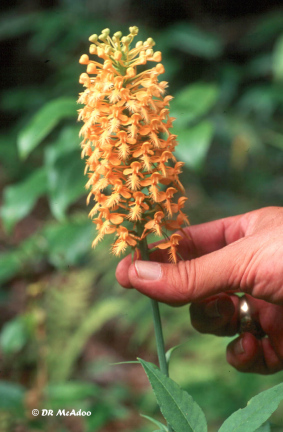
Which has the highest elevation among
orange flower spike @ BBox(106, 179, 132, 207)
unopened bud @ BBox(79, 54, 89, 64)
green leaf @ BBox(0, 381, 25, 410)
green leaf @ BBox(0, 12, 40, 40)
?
green leaf @ BBox(0, 12, 40, 40)

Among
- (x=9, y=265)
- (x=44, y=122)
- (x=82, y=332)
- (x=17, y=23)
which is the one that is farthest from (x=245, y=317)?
(x=17, y=23)

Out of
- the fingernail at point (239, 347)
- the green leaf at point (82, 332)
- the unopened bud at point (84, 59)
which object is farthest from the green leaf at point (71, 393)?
the unopened bud at point (84, 59)

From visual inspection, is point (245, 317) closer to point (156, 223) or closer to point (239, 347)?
point (239, 347)

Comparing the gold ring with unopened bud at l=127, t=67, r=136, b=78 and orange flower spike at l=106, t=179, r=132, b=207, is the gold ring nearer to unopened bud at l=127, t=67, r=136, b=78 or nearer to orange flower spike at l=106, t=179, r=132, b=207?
orange flower spike at l=106, t=179, r=132, b=207

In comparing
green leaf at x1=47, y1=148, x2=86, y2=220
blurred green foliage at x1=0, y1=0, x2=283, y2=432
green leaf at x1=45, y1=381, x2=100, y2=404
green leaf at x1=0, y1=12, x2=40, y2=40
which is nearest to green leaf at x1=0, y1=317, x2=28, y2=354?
blurred green foliage at x1=0, y1=0, x2=283, y2=432

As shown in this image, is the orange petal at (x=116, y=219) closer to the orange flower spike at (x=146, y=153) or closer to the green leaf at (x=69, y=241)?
the orange flower spike at (x=146, y=153)
